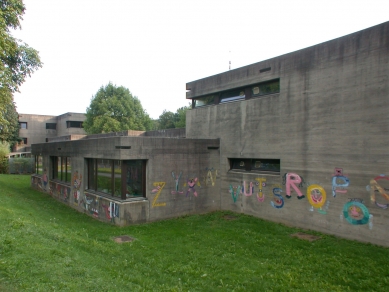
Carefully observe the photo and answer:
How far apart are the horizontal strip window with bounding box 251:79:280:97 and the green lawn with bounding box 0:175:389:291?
5.67 m

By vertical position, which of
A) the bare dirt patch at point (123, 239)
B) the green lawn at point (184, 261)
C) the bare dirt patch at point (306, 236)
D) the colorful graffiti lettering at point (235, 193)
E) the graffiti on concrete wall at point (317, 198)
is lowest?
the bare dirt patch at point (123, 239)

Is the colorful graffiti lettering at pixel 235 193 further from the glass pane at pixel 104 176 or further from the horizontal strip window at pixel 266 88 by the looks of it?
the glass pane at pixel 104 176

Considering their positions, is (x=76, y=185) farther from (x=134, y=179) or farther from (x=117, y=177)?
(x=134, y=179)

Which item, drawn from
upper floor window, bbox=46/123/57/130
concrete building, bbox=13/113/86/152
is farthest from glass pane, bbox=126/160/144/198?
upper floor window, bbox=46/123/57/130

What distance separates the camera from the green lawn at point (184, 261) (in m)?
6.11

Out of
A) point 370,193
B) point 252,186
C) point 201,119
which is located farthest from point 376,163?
point 201,119

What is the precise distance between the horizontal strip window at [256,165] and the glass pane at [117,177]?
209 inches

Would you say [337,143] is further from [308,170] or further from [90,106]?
[90,106]

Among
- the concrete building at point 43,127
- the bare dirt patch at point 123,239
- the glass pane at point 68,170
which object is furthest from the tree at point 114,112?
the bare dirt patch at point 123,239

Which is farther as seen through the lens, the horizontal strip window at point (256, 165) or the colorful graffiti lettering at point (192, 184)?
the colorful graffiti lettering at point (192, 184)

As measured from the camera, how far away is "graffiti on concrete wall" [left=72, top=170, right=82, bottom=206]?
14.8m

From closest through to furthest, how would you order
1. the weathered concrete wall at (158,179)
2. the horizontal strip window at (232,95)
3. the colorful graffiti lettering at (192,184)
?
the weathered concrete wall at (158,179)
the colorful graffiti lettering at (192,184)
the horizontal strip window at (232,95)

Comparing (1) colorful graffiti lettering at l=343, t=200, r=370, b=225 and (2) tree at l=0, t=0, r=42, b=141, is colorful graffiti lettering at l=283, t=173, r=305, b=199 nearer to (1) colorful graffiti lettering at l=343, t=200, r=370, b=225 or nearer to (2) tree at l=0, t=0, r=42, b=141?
(1) colorful graffiti lettering at l=343, t=200, r=370, b=225

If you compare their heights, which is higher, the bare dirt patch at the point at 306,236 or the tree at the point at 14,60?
the tree at the point at 14,60
